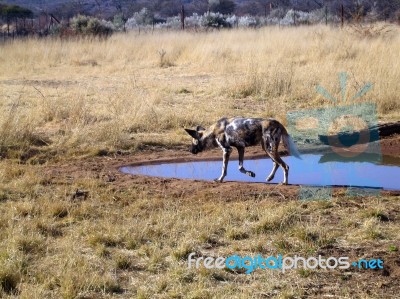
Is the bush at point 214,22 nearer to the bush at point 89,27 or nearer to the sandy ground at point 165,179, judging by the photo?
the bush at point 89,27

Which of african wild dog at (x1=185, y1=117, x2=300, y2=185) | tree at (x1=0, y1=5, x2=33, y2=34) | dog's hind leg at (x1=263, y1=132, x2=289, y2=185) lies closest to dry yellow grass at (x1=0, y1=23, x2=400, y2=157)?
african wild dog at (x1=185, y1=117, x2=300, y2=185)

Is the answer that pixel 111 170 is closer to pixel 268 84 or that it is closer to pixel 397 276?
pixel 397 276

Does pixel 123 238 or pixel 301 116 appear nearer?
pixel 123 238

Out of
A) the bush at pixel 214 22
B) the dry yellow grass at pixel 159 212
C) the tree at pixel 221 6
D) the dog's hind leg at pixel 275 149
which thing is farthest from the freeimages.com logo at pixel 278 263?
the tree at pixel 221 6

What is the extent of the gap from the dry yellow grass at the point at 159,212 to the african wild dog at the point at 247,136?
831mm

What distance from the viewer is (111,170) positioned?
29.9 feet

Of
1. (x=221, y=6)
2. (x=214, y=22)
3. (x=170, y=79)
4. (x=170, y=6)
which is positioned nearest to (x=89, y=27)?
(x=214, y=22)

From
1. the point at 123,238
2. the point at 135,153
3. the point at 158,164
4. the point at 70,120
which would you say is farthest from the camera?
the point at 70,120

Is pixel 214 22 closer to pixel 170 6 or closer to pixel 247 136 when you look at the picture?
pixel 247 136

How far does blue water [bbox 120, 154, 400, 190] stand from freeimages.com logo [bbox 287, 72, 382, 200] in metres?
0.04

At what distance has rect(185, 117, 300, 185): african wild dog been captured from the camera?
26.6 ft

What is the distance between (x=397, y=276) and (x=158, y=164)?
4.86 m

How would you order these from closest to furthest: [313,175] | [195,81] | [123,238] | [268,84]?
1. [123,238]
2. [313,175]
3. [268,84]
4. [195,81]

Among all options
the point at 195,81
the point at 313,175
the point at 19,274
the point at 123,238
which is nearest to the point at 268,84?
the point at 195,81
